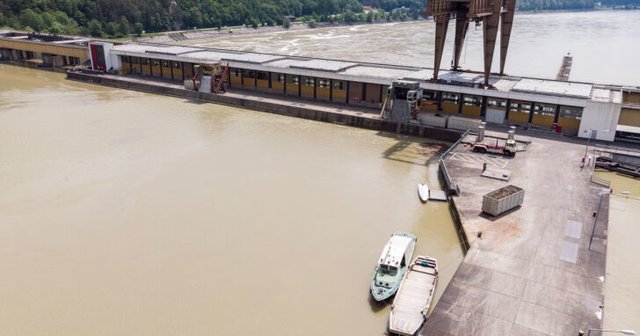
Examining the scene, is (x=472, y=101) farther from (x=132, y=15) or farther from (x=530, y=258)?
(x=132, y=15)

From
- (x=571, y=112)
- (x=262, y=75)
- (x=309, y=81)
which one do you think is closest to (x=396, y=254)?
(x=571, y=112)

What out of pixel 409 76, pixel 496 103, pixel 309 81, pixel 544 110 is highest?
pixel 409 76

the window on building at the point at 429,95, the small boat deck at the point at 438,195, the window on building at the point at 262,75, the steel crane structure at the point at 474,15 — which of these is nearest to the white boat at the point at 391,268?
the small boat deck at the point at 438,195

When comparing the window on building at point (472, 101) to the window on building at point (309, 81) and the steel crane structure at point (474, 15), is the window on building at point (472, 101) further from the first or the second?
the window on building at point (309, 81)

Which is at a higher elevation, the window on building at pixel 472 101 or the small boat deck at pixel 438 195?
the window on building at pixel 472 101

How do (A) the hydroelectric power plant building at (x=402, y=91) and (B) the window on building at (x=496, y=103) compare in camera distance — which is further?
(B) the window on building at (x=496, y=103)

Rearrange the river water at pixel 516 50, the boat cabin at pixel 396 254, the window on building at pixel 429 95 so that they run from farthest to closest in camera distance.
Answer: the river water at pixel 516 50 < the window on building at pixel 429 95 < the boat cabin at pixel 396 254

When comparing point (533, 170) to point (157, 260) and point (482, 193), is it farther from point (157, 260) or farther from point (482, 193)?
point (157, 260)

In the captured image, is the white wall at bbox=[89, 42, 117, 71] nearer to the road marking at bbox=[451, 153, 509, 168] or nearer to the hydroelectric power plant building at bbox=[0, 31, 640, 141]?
the hydroelectric power plant building at bbox=[0, 31, 640, 141]
